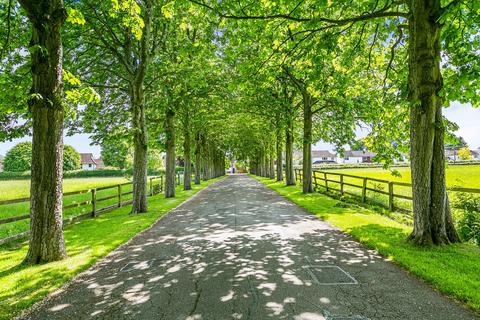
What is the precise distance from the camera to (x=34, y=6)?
6.01 meters

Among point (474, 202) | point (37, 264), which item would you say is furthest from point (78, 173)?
point (474, 202)

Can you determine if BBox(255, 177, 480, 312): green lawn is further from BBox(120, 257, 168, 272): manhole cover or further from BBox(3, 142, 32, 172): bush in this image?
BBox(3, 142, 32, 172): bush

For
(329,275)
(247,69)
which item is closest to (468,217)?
Answer: (329,275)

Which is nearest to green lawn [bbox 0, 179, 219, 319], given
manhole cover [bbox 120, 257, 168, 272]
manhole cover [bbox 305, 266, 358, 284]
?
manhole cover [bbox 120, 257, 168, 272]

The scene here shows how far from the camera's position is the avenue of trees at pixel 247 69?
624 centimetres

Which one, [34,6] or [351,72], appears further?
[351,72]

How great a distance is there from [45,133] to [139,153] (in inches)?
279

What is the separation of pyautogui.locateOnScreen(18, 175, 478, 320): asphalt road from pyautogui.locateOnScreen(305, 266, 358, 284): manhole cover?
0.7 inches

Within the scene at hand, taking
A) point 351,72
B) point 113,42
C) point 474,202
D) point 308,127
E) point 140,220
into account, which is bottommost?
point 140,220

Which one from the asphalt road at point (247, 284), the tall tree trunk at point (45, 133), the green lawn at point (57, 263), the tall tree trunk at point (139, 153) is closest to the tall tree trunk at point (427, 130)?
the asphalt road at point (247, 284)

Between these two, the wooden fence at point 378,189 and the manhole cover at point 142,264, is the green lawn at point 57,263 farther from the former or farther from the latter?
the wooden fence at point 378,189

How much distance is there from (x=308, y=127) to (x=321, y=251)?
14.0 meters

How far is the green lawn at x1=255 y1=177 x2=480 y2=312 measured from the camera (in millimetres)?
4539

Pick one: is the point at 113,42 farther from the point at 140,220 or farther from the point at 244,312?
the point at 244,312
